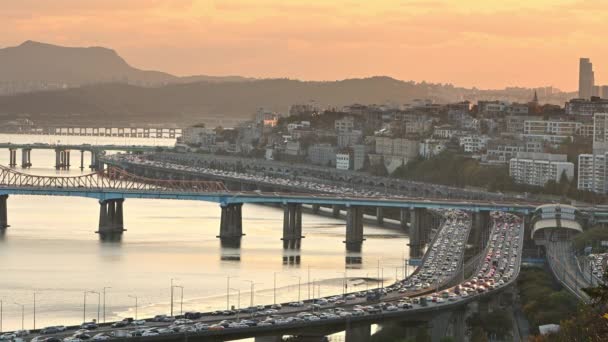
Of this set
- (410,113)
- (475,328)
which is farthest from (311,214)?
(410,113)

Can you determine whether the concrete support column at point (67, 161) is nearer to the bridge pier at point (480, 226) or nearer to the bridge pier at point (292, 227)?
the bridge pier at point (292, 227)

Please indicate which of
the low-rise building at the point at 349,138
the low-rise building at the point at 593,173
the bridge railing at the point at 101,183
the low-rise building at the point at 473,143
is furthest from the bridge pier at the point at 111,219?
the low-rise building at the point at 349,138

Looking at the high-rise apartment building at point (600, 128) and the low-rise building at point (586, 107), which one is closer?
the high-rise apartment building at point (600, 128)

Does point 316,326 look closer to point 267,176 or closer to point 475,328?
point 475,328

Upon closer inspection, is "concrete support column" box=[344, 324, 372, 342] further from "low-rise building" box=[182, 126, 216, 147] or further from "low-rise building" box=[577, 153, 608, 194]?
"low-rise building" box=[182, 126, 216, 147]

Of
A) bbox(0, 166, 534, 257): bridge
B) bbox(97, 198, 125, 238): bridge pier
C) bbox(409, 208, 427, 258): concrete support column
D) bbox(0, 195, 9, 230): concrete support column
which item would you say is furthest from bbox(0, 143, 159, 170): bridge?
bbox(409, 208, 427, 258): concrete support column

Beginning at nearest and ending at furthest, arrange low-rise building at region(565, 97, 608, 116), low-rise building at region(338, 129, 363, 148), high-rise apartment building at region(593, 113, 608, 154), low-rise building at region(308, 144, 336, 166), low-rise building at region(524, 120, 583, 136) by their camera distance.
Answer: high-rise apartment building at region(593, 113, 608, 154), low-rise building at region(524, 120, 583, 136), low-rise building at region(565, 97, 608, 116), low-rise building at region(308, 144, 336, 166), low-rise building at region(338, 129, 363, 148)
